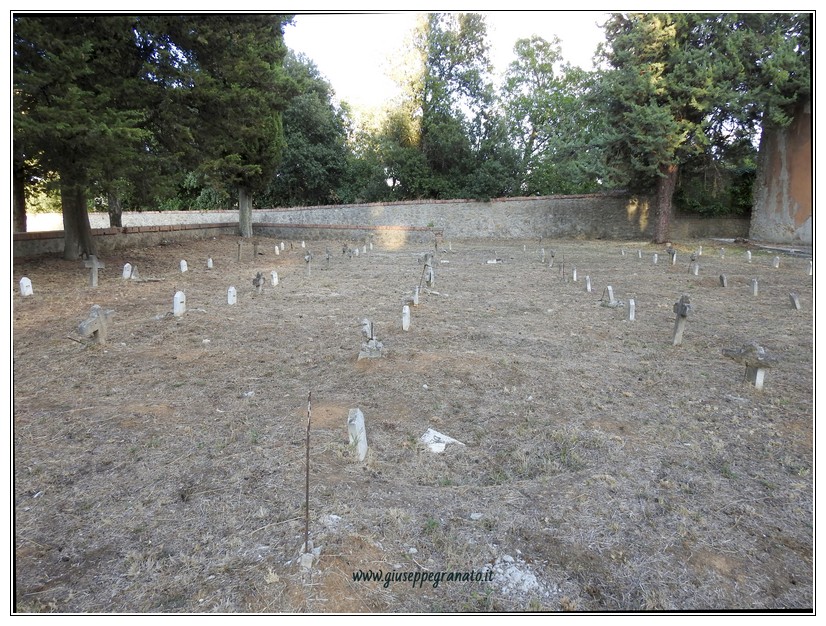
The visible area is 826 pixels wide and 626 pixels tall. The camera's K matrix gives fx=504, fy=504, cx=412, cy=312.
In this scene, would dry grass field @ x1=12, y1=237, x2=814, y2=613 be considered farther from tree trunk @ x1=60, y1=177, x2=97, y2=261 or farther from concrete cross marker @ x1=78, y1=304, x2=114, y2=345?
tree trunk @ x1=60, y1=177, x2=97, y2=261

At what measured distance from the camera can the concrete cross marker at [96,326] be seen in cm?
595

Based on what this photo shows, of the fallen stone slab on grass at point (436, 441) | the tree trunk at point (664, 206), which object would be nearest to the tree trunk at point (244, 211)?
the tree trunk at point (664, 206)

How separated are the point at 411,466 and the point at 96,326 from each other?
470 cm

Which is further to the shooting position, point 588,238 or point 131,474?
point 588,238

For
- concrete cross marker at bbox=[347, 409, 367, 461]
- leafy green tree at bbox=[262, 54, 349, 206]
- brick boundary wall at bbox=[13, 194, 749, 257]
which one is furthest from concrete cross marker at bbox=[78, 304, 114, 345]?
leafy green tree at bbox=[262, 54, 349, 206]

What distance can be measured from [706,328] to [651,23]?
16.5 meters

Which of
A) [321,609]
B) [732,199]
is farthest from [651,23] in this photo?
[321,609]

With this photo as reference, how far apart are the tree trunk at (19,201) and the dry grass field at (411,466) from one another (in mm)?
4562

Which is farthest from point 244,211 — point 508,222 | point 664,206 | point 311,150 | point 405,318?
point 664,206

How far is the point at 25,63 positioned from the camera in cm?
838

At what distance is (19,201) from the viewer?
13070 millimetres

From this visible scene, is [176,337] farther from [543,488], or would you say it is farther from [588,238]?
[588,238]

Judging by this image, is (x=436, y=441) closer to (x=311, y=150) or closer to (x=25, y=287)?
(x=25, y=287)

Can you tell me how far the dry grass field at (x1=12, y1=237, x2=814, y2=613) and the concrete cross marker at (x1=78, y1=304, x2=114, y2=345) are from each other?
15cm
